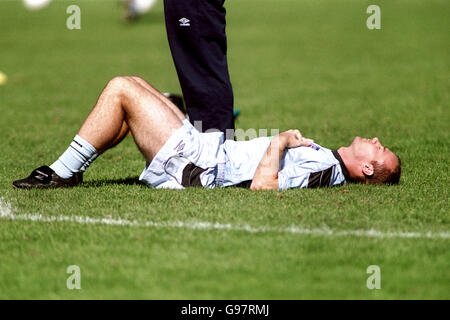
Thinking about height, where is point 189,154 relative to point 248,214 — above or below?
above

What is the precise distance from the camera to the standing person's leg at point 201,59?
7.87m

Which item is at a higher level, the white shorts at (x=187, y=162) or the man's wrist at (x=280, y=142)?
the man's wrist at (x=280, y=142)

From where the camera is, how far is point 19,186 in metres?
6.98

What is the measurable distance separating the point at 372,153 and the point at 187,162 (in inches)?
64.1

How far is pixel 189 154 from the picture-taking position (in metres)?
6.73

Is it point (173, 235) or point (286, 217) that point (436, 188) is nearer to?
point (286, 217)

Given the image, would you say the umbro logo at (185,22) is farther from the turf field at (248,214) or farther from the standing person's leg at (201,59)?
the turf field at (248,214)

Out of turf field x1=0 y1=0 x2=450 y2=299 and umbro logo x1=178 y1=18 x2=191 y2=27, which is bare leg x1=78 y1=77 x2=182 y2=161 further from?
umbro logo x1=178 y1=18 x2=191 y2=27

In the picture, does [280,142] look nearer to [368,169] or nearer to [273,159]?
[273,159]

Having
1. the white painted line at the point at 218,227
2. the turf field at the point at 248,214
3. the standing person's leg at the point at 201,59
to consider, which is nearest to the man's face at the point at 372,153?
the turf field at the point at 248,214

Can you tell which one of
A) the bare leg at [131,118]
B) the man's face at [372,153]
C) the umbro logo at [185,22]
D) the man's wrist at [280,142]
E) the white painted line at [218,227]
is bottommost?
the white painted line at [218,227]

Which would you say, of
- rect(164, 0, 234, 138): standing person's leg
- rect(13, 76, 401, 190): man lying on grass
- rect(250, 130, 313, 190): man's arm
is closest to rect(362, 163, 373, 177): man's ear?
rect(13, 76, 401, 190): man lying on grass

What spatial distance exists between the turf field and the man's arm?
0.48ft

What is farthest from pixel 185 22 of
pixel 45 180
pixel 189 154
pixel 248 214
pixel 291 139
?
pixel 248 214
